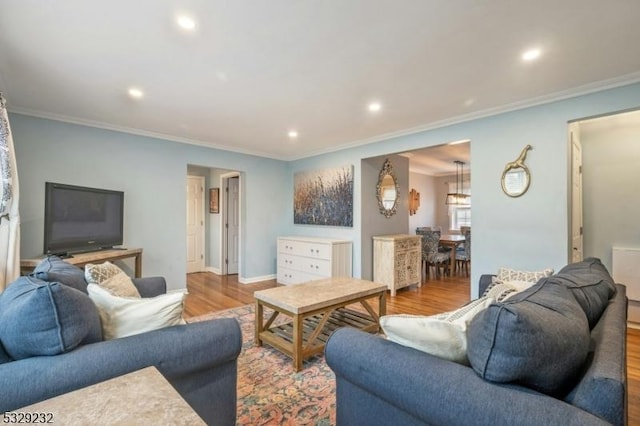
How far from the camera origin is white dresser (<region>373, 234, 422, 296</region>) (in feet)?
15.0

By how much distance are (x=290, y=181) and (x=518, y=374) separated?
530 centimetres

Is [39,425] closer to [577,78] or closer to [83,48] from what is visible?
[83,48]

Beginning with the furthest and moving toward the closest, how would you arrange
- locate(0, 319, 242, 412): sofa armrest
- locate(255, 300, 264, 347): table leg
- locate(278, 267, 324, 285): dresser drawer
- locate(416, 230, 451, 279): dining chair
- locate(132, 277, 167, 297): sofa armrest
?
locate(416, 230, 451, 279): dining chair < locate(278, 267, 324, 285): dresser drawer < locate(255, 300, 264, 347): table leg < locate(132, 277, 167, 297): sofa armrest < locate(0, 319, 242, 412): sofa armrest

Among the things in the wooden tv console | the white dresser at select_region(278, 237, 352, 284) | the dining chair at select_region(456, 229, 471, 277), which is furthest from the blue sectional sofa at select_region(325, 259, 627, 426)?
the dining chair at select_region(456, 229, 471, 277)

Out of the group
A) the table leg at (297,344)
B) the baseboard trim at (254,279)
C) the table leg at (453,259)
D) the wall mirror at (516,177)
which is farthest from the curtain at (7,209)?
the table leg at (453,259)

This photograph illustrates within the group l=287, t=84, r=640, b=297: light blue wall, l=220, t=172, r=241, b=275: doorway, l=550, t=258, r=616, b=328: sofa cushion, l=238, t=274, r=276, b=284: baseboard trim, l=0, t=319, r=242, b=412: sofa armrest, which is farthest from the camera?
l=220, t=172, r=241, b=275: doorway

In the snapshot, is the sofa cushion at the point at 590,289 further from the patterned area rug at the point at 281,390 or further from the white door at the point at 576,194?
the white door at the point at 576,194

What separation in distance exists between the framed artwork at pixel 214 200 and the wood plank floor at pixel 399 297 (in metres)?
1.46

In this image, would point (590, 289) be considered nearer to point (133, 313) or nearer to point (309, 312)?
point (309, 312)

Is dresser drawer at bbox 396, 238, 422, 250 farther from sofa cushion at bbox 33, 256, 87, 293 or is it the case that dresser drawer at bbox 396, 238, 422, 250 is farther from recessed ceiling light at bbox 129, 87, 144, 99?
sofa cushion at bbox 33, 256, 87, 293

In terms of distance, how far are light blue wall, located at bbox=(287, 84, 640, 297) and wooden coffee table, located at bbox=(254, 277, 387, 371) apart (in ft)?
4.66

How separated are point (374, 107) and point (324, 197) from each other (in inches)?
86.6

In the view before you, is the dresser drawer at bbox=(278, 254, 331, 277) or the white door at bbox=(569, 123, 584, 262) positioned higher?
the white door at bbox=(569, 123, 584, 262)

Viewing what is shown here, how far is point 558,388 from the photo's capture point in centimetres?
93
